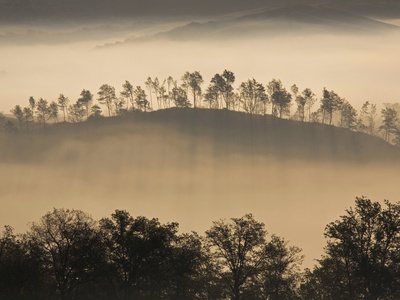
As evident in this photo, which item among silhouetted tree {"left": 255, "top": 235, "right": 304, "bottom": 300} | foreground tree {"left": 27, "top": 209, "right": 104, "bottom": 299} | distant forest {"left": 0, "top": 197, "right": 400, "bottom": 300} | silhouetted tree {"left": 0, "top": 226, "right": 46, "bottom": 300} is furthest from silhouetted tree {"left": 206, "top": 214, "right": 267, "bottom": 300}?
silhouetted tree {"left": 0, "top": 226, "right": 46, "bottom": 300}

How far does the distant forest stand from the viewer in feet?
406

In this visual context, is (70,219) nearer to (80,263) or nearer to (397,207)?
(80,263)

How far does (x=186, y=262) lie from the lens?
130625 millimetres

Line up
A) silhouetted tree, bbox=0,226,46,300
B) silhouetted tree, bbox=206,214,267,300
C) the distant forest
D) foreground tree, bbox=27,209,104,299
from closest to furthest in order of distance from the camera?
silhouetted tree, bbox=0,226,46,300 → the distant forest → foreground tree, bbox=27,209,104,299 → silhouetted tree, bbox=206,214,267,300

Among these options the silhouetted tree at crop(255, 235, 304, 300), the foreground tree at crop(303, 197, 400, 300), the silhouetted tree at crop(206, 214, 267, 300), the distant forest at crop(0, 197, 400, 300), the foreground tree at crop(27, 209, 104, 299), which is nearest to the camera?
the foreground tree at crop(303, 197, 400, 300)

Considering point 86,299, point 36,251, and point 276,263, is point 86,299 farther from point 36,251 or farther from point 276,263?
point 276,263

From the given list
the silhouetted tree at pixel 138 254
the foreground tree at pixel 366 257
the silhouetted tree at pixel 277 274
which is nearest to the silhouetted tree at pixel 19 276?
the silhouetted tree at pixel 138 254

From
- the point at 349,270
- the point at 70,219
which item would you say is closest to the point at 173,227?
the point at 70,219

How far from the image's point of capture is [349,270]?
126938 mm

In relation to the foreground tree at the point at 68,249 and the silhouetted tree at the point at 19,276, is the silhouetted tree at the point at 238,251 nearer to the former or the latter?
the foreground tree at the point at 68,249

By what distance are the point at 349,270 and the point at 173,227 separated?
82.5 feet

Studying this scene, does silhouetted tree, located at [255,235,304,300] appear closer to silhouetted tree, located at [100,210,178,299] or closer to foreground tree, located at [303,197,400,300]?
foreground tree, located at [303,197,400,300]

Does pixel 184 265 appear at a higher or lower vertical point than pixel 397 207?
lower

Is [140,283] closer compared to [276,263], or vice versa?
[140,283]
